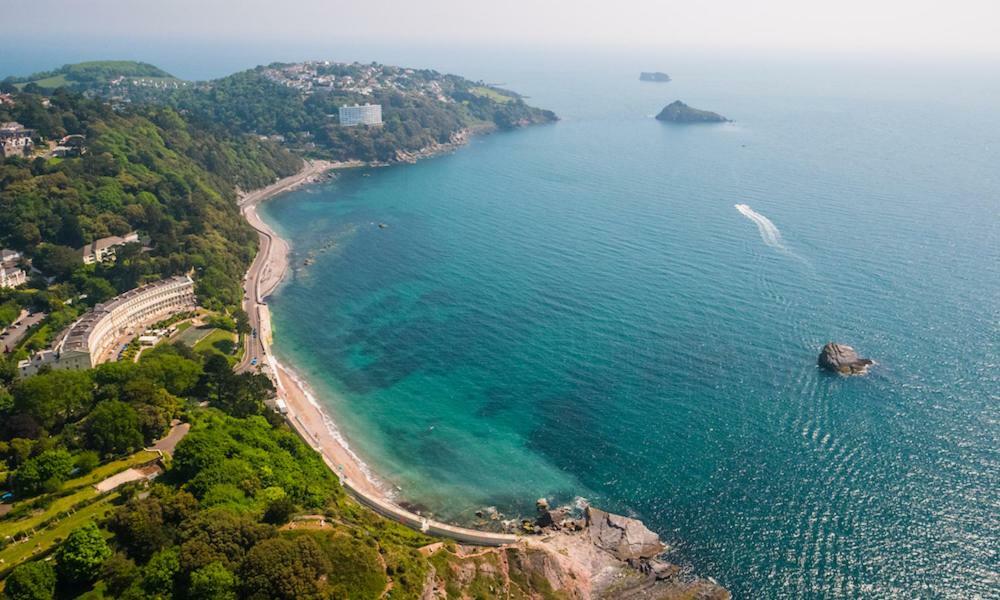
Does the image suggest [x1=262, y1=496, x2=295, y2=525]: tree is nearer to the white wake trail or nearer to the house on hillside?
the white wake trail

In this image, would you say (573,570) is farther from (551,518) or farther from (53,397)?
(53,397)

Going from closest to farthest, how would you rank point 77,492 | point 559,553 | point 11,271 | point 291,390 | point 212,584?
point 212,584
point 77,492
point 559,553
point 291,390
point 11,271

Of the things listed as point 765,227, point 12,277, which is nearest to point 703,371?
point 765,227

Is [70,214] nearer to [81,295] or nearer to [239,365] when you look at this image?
[81,295]

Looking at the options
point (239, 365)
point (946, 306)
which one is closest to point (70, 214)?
point (239, 365)

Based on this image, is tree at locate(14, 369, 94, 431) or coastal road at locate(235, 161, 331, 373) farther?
coastal road at locate(235, 161, 331, 373)

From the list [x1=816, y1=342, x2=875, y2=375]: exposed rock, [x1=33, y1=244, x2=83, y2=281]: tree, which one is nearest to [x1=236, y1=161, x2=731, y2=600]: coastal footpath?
[x1=816, y1=342, x2=875, y2=375]: exposed rock
